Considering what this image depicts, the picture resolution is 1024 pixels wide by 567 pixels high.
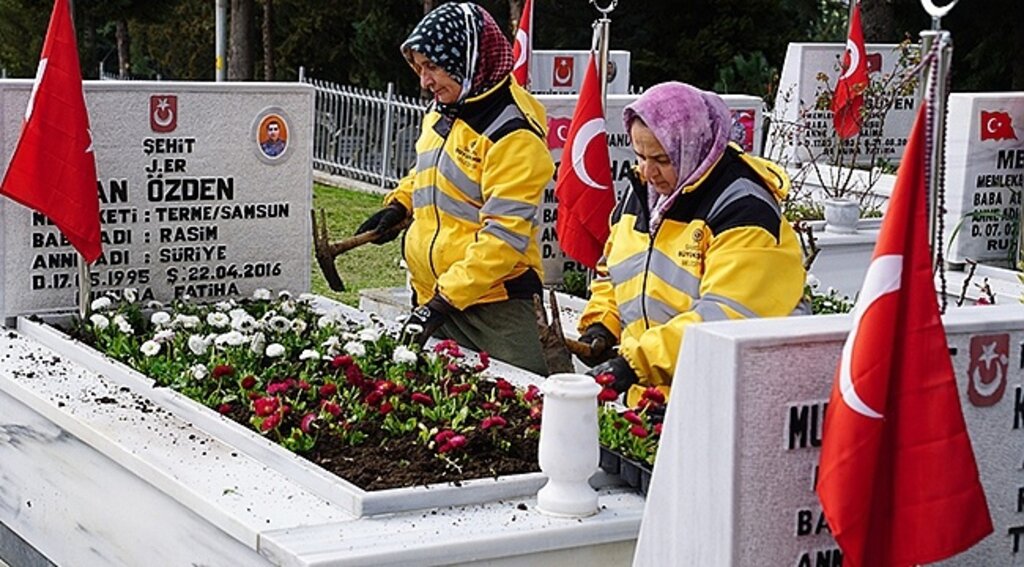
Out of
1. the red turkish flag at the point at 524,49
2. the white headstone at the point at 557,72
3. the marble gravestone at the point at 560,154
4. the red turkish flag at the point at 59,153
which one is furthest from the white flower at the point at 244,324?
the white headstone at the point at 557,72

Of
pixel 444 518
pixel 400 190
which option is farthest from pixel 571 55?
pixel 444 518

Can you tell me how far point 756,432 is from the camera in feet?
11.5

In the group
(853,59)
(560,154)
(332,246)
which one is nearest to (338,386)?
(332,246)

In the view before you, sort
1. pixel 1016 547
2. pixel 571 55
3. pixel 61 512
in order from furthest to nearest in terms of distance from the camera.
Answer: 1. pixel 571 55
2. pixel 61 512
3. pixel 1016 547

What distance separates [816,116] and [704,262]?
986cm

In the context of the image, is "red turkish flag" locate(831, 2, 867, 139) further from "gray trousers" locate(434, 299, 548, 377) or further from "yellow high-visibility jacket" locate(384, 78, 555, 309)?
"yellow high-visibility jacket" locate(384, 78, 555, 309)

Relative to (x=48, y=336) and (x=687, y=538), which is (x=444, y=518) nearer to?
(x=687, y=538)

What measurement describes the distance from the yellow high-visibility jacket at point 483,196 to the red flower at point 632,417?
3.69 ft

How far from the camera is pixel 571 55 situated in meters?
13.9

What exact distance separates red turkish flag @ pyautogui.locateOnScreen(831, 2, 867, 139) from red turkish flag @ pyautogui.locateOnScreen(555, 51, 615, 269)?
5.62 m

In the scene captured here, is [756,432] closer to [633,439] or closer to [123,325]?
[633,439]

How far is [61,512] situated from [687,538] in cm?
285

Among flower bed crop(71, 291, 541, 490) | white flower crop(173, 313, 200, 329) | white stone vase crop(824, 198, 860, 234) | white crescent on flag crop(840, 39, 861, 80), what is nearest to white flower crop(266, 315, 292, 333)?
flower bed crop(71, 291, 541, 490)

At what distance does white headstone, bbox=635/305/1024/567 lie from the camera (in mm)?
3475
